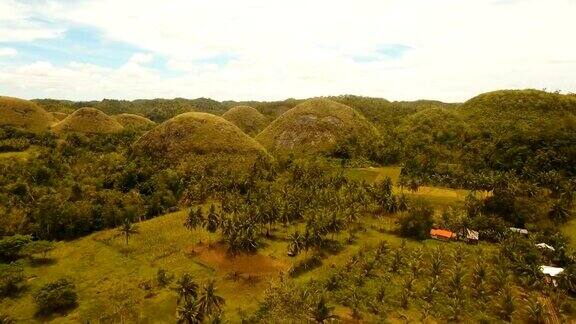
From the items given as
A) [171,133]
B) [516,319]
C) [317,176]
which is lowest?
[516,319]

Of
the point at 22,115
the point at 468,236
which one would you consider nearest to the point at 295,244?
the point at 468,236

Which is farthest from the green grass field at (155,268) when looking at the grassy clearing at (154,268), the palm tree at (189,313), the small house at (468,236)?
the palm tree at (189,313)

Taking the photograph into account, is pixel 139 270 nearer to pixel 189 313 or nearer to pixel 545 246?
pixel 189 313

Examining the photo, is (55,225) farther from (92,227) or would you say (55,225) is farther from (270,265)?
(270,265)

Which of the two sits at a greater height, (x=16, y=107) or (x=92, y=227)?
(x=16, y=107)

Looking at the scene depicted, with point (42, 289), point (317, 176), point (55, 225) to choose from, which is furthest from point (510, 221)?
point (55, 225)

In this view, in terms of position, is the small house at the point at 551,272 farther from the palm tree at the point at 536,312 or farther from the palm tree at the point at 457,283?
the palm tree at the point at 457,283
